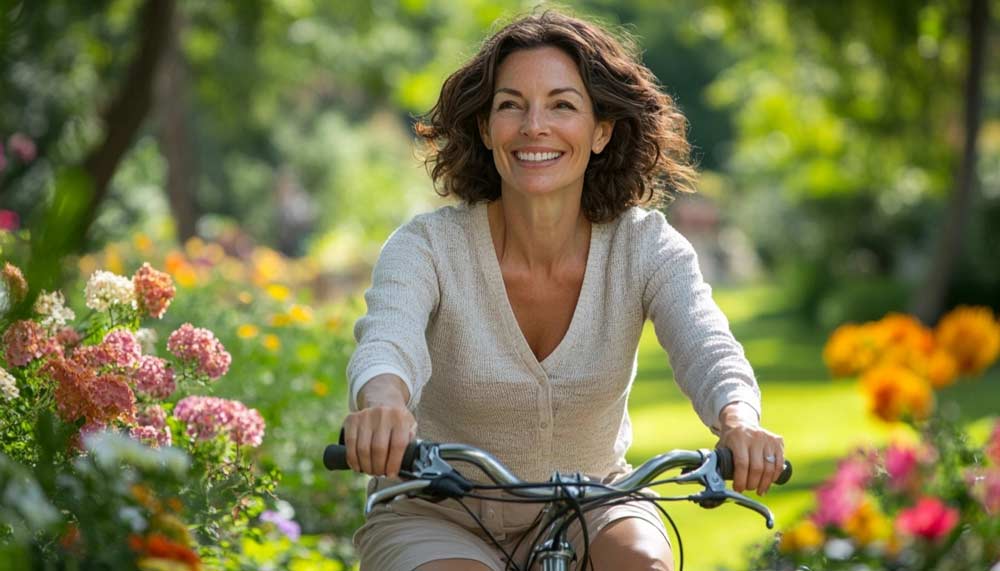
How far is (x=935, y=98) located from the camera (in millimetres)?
17188

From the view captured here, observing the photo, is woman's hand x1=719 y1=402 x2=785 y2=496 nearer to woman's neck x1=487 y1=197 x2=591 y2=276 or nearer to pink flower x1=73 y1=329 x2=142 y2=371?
woman's neck x1=487 y1=197 x2=591 y2=276

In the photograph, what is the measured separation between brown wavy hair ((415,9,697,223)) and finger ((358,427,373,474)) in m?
1.08

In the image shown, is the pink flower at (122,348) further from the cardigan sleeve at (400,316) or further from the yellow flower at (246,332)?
the yellow flower at (246,332)

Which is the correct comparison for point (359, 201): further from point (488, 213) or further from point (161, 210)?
point (488, 213)

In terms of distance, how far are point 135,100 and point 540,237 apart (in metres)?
6.99

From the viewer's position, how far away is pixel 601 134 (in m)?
3.62

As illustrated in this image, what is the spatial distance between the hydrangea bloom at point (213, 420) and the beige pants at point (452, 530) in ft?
1.28

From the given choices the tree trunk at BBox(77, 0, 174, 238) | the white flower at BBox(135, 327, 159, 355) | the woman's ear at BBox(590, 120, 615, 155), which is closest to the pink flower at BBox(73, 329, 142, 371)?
the white flower at BBox(135, 327, 159, 355)

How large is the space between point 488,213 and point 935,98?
47.8ft

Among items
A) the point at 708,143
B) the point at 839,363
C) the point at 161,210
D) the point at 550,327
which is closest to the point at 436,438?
the point at 550,327

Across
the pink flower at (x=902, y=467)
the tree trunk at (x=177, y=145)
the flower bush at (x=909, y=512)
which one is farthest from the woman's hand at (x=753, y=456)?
the tree trunk at (x=177, y=145)

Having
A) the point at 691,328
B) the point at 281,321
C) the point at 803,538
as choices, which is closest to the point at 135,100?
the point at 281,321

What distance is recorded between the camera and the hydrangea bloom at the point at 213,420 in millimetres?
3559

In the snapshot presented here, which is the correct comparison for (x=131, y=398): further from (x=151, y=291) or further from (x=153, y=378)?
(x=151, y=291)
